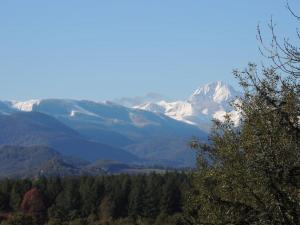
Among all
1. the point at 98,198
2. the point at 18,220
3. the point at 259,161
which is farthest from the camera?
the point at 98,198

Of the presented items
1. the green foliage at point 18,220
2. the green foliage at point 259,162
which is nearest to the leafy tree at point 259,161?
the green foliage at point 259,162

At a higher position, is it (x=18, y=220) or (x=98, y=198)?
(x=98, y=198)

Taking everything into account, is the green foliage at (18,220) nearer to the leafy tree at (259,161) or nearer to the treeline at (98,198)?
the treeline at (98,198)

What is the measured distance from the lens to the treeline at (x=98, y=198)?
163500mm

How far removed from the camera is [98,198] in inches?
6841

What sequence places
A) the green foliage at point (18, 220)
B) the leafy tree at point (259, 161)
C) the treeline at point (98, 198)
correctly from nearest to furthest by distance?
1. the leafy tree at point (259, 161)
2. the green foliage at point (18, 220)
3. the treeline at point (98, 198)

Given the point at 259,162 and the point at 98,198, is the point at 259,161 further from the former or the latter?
the point at 98,198

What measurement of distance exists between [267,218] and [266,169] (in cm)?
208

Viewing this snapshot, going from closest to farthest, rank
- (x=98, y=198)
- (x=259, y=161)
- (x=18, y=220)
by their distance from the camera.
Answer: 1. (x=259, y=161)
2. (x=18, y=220)
3. (x=98, y=198)

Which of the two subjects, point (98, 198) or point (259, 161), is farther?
point (98, 198)

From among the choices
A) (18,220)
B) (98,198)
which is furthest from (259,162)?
(98,198)

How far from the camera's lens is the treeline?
164 m

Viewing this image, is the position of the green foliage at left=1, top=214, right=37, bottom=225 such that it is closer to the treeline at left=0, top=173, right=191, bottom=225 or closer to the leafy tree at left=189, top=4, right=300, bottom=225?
the treeline at left=0, top=173, right=191, bottom=225

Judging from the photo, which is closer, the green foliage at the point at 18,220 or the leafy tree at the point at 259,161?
the leafy tree at the point at 259,161
